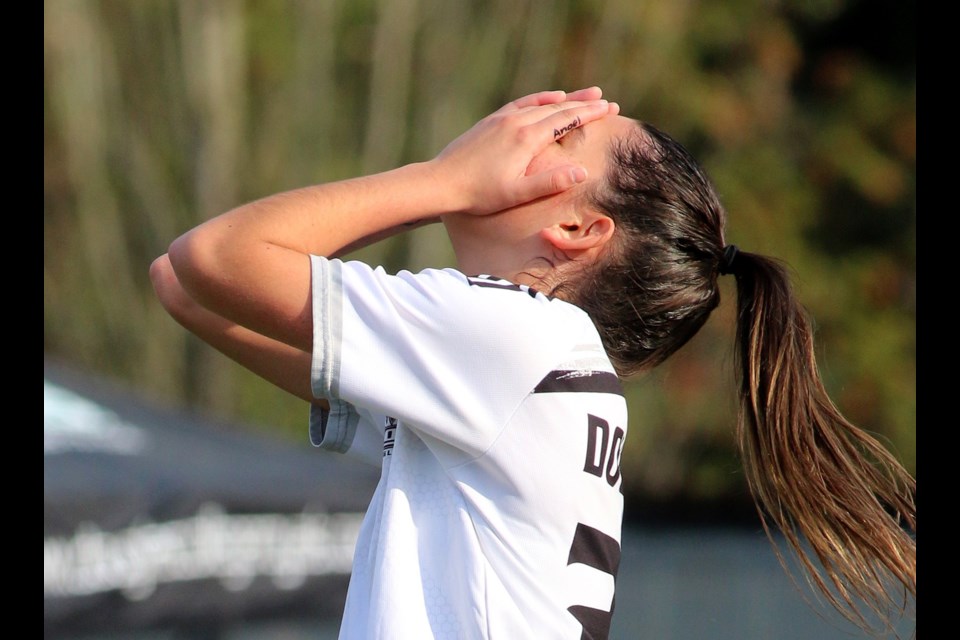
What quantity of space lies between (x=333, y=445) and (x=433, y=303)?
0.39 meters

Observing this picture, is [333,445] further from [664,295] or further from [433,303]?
[664,295]

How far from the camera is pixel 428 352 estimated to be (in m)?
Result: 1.33

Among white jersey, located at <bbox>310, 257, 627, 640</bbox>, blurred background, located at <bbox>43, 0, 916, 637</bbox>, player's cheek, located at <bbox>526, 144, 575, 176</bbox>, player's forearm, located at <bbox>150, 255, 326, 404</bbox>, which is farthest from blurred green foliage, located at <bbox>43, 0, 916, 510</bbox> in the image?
white jersey, located at <bbox>310, 257, 627, 640</bbox>

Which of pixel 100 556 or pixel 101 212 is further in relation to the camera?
pixel 101 212

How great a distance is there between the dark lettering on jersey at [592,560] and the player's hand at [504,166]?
0.43 meters

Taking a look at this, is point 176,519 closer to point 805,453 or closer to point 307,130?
point 805,453

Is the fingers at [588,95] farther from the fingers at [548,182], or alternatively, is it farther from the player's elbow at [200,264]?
the player's elbow at [200,264]

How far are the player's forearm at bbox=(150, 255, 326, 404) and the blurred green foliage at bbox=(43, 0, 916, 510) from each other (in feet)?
12.3

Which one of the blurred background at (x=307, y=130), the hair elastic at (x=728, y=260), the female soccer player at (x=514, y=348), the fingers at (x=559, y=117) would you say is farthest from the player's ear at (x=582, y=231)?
the blurred background at (x=307, y=130)

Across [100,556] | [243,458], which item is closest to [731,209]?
[243,458]

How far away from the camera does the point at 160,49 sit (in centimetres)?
637

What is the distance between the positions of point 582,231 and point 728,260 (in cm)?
27

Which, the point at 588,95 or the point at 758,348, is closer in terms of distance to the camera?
the point at 588,95

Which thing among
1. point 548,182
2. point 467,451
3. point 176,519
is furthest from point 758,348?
point 176,519
